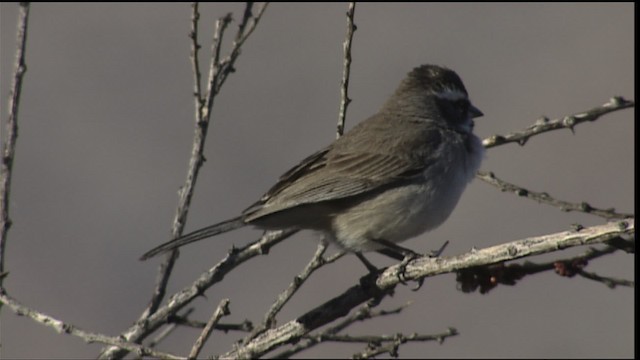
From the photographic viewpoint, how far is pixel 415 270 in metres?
4.82

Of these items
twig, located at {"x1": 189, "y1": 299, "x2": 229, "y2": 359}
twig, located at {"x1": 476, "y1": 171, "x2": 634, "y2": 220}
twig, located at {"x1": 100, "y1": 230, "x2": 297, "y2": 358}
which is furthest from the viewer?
twig, located at {"x1": 476, "y1": 171, "x2": 634, "y2": 220}

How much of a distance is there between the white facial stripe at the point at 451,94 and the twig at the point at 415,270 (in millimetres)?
2135

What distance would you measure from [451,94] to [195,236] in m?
2.59

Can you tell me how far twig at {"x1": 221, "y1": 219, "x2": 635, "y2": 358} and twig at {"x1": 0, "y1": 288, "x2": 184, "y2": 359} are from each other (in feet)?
1.57

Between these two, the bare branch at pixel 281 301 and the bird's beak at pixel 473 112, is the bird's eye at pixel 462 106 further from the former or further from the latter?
the bare branch at pixel 281 301

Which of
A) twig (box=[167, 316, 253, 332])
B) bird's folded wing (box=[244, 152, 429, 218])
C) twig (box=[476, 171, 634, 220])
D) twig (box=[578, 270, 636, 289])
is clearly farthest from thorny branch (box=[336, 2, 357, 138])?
twig (box=[578, 270, 636, 289])

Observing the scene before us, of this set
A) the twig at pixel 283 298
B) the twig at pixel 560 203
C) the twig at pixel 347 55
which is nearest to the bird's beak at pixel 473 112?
the twig at pixel 560 203

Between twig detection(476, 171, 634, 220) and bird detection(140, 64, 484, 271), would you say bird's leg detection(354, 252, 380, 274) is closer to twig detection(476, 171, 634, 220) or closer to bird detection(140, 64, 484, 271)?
bird detection(140, 64, 484, 271)

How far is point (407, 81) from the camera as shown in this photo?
7426mm

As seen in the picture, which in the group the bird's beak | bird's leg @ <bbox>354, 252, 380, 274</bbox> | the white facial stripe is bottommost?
bird's leg @ <bbox>354, 252, 380, 274</bbox>

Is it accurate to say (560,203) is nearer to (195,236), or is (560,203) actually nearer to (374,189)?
(374,189)

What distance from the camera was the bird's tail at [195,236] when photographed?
17.3ft

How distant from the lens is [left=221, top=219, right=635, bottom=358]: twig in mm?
3914

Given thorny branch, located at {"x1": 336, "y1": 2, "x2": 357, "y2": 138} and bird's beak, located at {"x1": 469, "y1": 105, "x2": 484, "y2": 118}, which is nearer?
thorny branch, located at {"x1": 336, "y1": 2, "x2": 357, "y2": 138}
